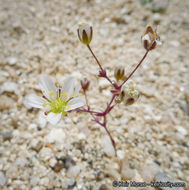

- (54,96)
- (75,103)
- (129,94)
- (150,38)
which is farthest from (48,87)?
(150,38)

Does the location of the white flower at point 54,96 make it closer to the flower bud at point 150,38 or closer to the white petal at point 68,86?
the white petal at point 68,86

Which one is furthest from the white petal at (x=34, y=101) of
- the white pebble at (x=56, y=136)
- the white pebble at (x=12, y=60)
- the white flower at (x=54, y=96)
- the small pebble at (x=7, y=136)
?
the white pebble at (x=12, y=60)

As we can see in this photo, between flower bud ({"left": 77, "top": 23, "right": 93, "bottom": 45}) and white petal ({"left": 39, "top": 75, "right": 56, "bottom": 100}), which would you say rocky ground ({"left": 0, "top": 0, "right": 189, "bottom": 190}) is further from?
white petal ({"left": 39, "top": 75, "right": 56, "bottom": 100})

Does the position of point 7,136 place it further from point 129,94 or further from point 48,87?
point 129,94

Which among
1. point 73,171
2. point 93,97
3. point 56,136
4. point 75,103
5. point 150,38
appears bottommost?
point 73,171

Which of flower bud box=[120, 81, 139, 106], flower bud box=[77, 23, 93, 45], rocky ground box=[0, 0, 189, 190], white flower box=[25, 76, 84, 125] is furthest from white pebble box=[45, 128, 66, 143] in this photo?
flower bud box=[77, 23, 93, 45]
